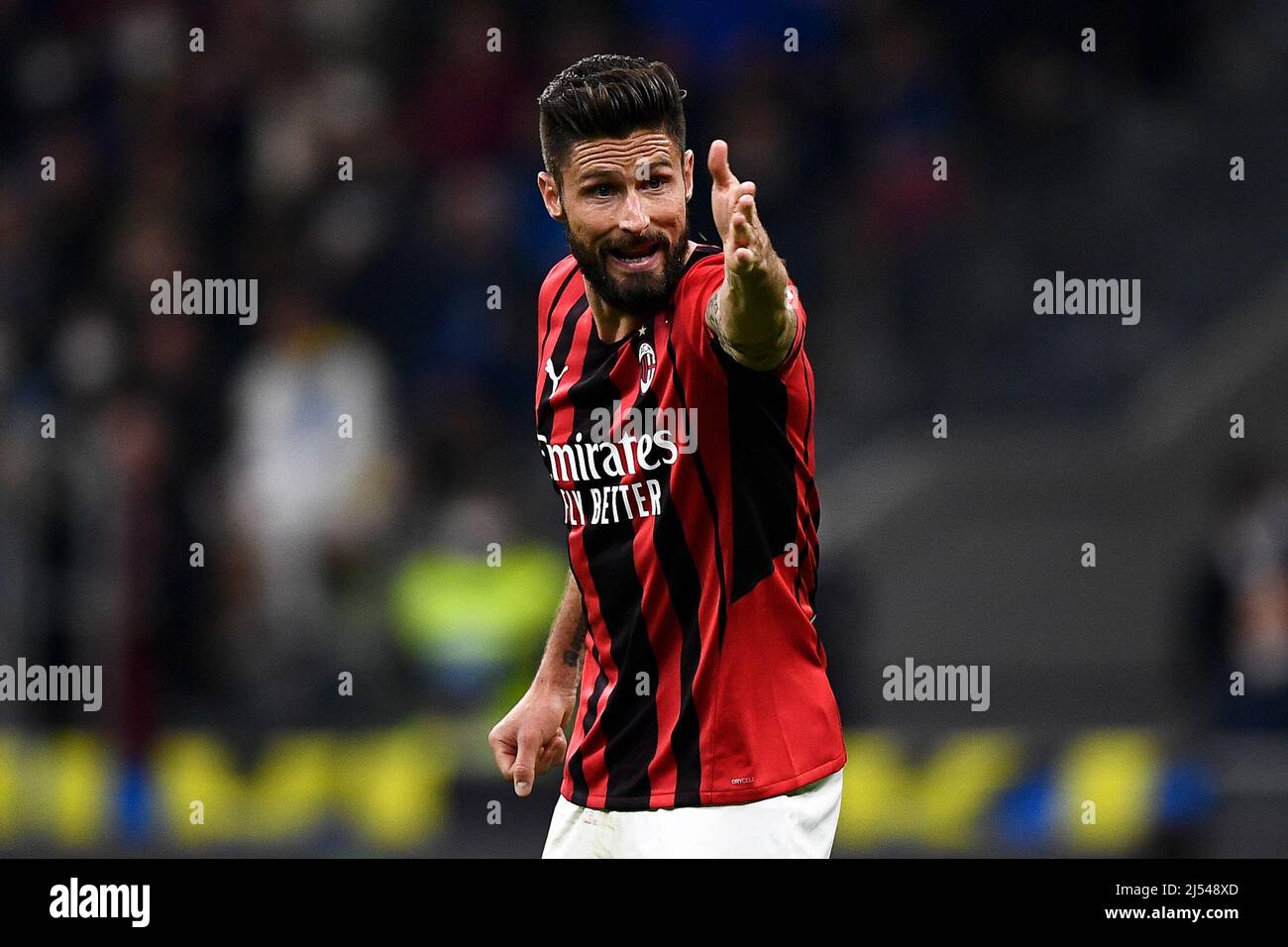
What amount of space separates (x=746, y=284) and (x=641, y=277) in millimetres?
416

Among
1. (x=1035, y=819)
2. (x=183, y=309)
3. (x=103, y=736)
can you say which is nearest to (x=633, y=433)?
(x=1035, y=819)

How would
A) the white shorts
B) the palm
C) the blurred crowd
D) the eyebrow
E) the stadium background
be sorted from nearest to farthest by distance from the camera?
the palm < the white shorts < the eyebrow < the stadium background < the blurred crowd

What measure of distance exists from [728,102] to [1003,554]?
2.86 m

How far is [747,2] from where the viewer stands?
11930 mm

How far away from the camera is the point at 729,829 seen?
13.6 feet

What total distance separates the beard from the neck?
0.07 feet

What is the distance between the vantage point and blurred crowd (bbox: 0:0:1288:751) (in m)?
9.74

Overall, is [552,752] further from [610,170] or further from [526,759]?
[610,170]

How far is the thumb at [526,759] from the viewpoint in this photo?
456 centimetres

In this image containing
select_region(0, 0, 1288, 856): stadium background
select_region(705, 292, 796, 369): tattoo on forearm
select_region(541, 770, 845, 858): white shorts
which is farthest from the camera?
select_region(0, 0, 1288, 856): stadium background

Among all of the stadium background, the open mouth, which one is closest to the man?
the open mouth

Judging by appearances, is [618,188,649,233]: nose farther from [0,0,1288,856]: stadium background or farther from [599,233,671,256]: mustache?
[0,0,1288,856]: stadium background

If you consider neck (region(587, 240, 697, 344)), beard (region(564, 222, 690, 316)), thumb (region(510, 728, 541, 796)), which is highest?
beard (region(564, 222, 690, 316))

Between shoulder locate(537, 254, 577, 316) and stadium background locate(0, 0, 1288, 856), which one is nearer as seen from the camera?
shoulder locate(537, 254, 577, 316)
